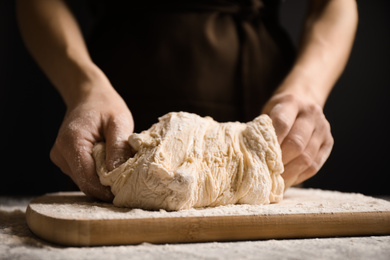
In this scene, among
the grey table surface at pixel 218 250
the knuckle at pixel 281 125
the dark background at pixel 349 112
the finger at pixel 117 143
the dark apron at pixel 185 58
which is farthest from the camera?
the dark background at pixel 349 112

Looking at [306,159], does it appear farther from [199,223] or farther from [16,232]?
[16,232]

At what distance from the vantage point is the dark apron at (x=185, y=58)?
5.32 ft

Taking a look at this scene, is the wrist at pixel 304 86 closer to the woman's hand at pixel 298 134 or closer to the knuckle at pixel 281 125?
the woman's hand at pixel 298 134

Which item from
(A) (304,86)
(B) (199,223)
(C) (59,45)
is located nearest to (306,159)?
(A) (304,86)

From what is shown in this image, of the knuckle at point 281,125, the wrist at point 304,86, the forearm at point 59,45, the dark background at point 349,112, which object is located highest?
the forearm at point 59,45

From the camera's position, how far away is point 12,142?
236 cm

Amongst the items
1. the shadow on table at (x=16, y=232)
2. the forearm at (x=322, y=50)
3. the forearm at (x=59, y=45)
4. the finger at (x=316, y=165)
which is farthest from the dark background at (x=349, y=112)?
the finger at (x=316, y=165)

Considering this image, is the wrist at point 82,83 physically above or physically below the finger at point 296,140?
above

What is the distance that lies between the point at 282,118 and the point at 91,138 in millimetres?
549

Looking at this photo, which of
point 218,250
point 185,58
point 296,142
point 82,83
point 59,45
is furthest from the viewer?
point 185,58

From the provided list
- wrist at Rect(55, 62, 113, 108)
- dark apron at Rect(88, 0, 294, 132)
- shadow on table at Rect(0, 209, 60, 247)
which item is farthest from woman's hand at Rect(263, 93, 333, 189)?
shadow on table at Rect(0, 209, 60, 247)

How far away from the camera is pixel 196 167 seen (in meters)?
1.09

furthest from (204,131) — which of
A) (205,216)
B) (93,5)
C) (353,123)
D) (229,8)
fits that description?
(353,123)

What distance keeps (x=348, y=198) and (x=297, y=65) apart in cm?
51
